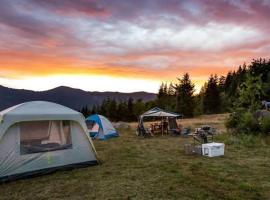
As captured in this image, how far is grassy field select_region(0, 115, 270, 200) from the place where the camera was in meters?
5.42

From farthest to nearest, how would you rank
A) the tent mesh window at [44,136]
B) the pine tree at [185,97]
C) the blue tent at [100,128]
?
the pine tree at [185,97], the blue tent at [100,128], the tent mesh window at [44,136]

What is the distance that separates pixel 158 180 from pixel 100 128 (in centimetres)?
942

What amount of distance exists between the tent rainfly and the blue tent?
723 centimetres

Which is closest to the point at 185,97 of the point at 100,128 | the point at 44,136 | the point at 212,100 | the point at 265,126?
the point at 212,100

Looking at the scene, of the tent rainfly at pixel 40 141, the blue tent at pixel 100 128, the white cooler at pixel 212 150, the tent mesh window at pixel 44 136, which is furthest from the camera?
the blue tent at pixel 100 128

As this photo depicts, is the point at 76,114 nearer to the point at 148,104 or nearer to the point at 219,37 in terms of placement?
the point at 219,37

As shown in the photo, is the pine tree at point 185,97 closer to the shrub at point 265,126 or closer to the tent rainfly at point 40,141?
the shrub at point 265,126

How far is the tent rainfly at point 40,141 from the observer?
6605 millimetres

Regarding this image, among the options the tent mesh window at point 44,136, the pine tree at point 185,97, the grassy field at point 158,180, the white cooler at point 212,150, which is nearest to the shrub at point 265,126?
the grassy field at point 158,180

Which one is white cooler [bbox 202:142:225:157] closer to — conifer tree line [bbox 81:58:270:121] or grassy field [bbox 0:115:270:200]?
grassy field [bbox 0:115:270:200]

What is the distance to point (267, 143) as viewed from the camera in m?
11.8

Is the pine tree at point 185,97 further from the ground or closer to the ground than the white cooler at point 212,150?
further from the ground

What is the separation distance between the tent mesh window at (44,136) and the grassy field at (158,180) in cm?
73


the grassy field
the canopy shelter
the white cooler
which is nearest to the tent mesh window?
the grassy field
